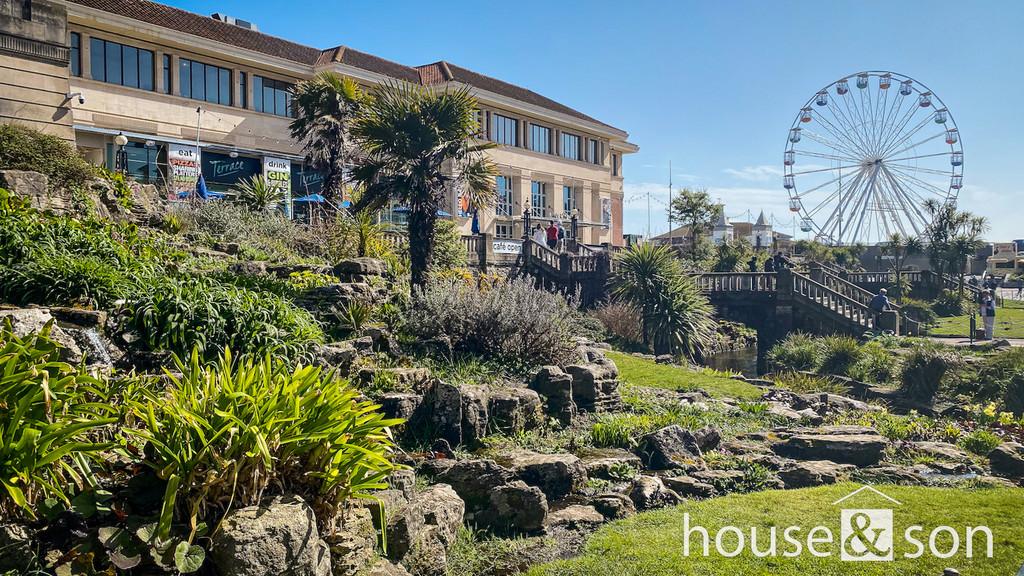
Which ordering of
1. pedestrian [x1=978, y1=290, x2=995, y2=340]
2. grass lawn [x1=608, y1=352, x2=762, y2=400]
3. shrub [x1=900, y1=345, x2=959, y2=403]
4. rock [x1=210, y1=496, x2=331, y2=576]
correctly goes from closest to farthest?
rock [x1=210, y1=496, x2=331, y2=576] → grass lawn [x1=608, y1=352, x2=762, y2=400] → shrub [x1=900, y1=345, x2=959, y2=403] → pedestrian [x1=978, y1=290, x2=995, y2=340]

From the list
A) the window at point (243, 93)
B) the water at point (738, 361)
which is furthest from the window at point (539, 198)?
the water at point (738, 361)

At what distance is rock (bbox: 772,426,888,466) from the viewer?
9578 millimetres

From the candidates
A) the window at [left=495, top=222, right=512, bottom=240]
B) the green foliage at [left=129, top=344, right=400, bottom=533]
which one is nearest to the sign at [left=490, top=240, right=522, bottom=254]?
the window at [left=495, top=222, right=512, bottom=240]

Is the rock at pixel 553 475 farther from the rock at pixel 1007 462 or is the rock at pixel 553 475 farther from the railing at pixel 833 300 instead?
the railing at pixel 833 300

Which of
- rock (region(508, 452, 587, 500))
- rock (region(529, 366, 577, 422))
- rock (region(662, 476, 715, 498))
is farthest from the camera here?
rock (region(529, 366, 577, 422))

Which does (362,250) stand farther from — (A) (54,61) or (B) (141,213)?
(A) (54,61)

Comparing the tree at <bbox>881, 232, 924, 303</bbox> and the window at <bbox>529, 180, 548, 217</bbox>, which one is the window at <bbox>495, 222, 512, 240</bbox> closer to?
the window at <bbox>529, 180, 548, 217</bbox>

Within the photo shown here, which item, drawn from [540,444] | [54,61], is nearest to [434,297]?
[540,444]

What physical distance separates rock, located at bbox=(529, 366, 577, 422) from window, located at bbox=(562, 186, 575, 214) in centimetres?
3932

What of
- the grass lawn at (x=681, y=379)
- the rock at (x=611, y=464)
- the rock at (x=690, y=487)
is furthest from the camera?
the grass lawn at (x=681, y=379)

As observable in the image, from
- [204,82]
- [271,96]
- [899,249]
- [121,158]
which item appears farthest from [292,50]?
[899,249]

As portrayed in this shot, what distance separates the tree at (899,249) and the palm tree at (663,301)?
20988 millimetres

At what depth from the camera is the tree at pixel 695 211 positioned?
46.9 metres

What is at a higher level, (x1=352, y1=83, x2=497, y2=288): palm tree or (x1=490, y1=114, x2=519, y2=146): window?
Answer: (x1=490, y1=114, x2=519, y2=146): window
